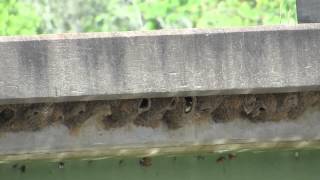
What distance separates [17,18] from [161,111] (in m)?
9.24

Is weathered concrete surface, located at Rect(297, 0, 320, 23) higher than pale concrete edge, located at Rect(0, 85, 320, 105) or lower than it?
higher

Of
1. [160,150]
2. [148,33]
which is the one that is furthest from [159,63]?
[160,150]

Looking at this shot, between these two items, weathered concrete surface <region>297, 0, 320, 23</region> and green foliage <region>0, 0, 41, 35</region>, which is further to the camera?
green foliage <region>0, 0, 41, 35</region>

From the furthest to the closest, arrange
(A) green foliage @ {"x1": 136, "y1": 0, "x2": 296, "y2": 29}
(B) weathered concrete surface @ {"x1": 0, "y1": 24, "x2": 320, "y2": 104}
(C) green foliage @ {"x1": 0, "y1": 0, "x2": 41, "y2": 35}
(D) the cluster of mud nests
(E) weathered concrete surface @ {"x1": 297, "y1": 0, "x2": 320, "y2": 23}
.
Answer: (A) green foliage @ {"x1": 136, "y1": 0, "x2": 296, "y2": 29}, (C) green foliage @ {"x1": 0, "y1": 0, "x2": 41, "y2": 35}, (E) weathered concrete surface @ {"x1": 297, "y1": 0, "x2": 320, "y2": 23}, (D) the cluster of mud nests, (B) weathered concrete surface @ {"x1": 0, "y1": 24, "x2": 320, "y2": 104}

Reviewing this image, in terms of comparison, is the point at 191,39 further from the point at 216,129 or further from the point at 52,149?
the point at 52,149

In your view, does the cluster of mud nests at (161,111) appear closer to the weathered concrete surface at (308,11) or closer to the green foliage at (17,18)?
the weathered concrete surface at (308,11)

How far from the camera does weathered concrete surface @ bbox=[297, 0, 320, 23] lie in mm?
2480

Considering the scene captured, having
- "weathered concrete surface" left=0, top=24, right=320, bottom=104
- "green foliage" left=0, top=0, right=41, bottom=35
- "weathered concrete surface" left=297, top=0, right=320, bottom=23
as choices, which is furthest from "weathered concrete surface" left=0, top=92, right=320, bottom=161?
"green foliage" left=0, top=0, right=41, bottom=35

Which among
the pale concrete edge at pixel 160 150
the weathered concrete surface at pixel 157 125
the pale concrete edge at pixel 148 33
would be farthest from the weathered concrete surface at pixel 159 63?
the pale concrete edge at pixel 160 150

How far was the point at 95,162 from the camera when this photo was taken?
2.59m

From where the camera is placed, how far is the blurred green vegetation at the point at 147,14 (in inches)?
454

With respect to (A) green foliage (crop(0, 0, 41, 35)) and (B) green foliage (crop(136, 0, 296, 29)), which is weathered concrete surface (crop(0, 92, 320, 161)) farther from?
(B) green foliage (crop(136, 0, 296, 29))

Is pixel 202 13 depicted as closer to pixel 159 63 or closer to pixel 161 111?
pixel 161 111

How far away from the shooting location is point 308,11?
2.49 m
